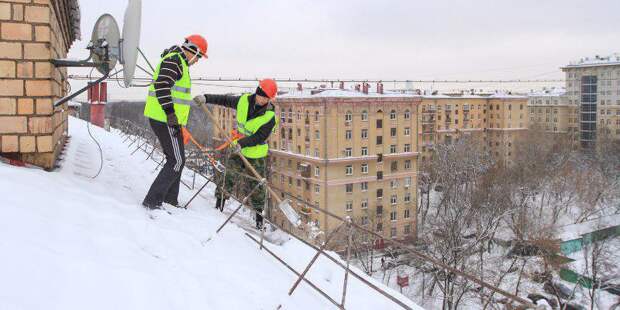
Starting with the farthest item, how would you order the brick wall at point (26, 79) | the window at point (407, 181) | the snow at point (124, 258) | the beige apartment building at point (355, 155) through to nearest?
the window at point (407, 181) < the beige apartment building at point (355, 155) < the brick wall at point (26, 79) < the snow at point (124, 258)

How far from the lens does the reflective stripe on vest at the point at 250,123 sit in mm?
5918

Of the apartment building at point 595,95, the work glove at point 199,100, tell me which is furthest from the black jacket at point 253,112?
the apartment building at point 595,95

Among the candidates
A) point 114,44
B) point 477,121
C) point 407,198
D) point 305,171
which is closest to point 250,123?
point 114,44

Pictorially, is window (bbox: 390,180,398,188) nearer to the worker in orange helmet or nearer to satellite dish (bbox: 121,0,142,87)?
the worker in orange helmet

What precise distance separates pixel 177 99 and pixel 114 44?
129 cm

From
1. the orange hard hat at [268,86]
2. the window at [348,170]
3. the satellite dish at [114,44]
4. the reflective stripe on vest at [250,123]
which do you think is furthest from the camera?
the window at [348,170]

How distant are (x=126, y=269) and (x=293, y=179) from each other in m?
32.6

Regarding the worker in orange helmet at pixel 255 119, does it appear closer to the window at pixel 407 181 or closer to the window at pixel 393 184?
the window at pixel 393 184

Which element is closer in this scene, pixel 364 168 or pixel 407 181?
pixel 364 168

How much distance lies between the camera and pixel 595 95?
58000 millimetres

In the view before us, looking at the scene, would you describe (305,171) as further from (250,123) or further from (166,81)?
(166,81)

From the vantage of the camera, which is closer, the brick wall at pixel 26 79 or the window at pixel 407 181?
the brick wall at pixel 26 79

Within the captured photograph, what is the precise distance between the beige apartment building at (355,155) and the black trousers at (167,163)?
2519 cm

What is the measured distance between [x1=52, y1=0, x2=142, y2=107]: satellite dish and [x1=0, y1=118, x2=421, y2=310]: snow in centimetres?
127
